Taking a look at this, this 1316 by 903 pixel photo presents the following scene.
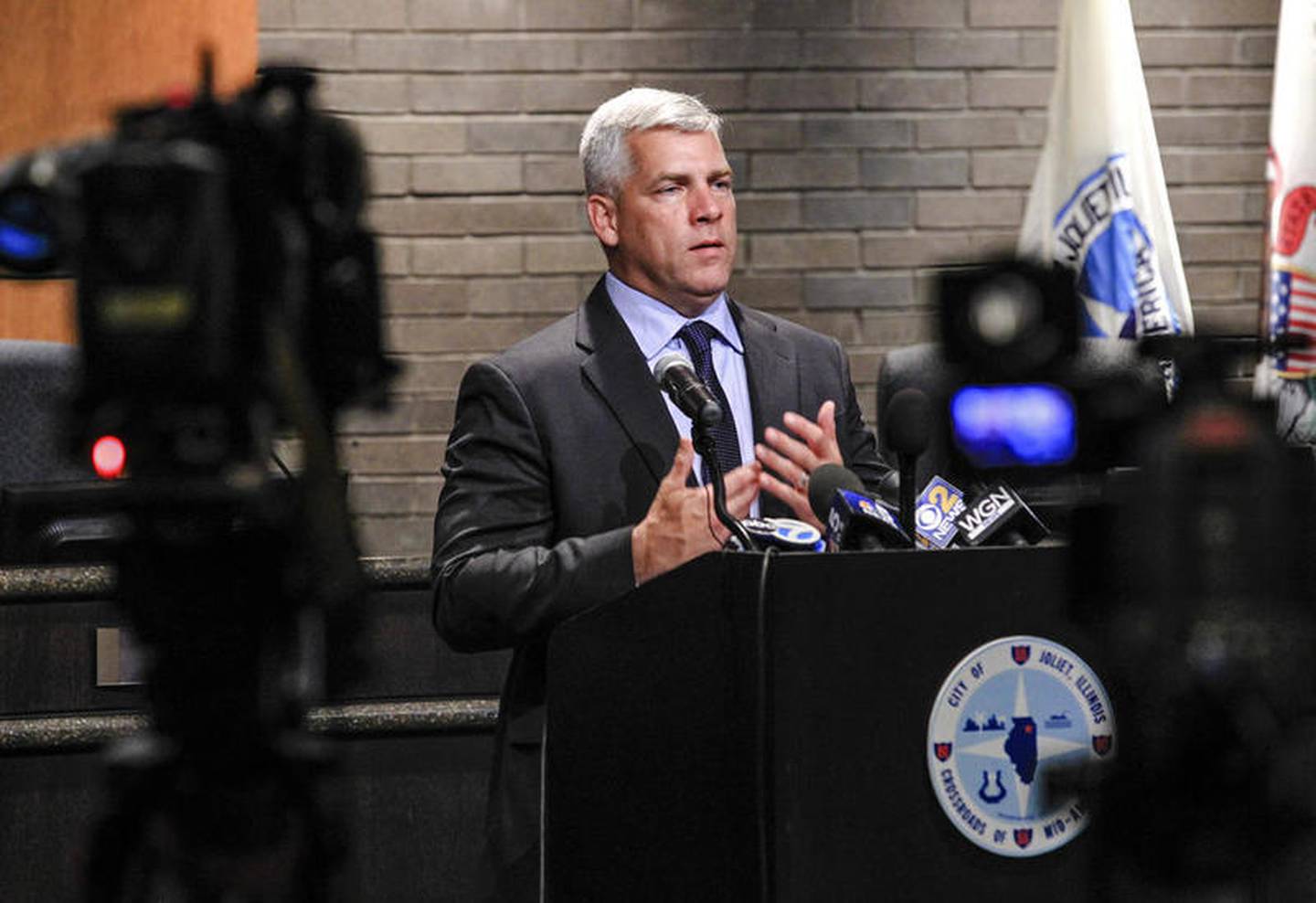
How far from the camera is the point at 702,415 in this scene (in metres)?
1.39

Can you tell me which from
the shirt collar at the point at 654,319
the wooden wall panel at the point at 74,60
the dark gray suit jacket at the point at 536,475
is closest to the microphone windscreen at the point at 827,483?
the dark gray suit jacket at the point at 536,475

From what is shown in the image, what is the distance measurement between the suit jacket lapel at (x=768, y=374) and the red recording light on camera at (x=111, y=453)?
1436 millimetres

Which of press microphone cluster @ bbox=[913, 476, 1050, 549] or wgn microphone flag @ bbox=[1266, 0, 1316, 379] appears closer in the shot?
press microphone cluster @ bbox=[913, 476, 1050, 549]

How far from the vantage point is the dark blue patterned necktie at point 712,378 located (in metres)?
2.00

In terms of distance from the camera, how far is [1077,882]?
1.35 meters

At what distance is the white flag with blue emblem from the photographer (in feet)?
10.6

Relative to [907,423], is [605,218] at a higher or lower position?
higher

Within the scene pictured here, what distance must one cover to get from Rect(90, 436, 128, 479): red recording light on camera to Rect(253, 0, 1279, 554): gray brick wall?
298cm

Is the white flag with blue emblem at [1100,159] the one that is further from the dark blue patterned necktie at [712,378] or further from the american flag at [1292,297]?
the dark blue patterned necktie at [712,378]

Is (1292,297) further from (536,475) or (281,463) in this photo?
(281,463)

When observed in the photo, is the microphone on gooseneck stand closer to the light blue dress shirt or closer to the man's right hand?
the man's right hand

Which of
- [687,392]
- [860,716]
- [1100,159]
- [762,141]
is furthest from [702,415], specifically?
[762,141]

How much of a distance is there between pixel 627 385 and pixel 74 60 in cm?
198

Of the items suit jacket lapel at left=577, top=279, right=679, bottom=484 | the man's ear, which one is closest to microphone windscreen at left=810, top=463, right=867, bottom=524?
suit jacket lapel at left=577, top=279, right=679, bottom=484
